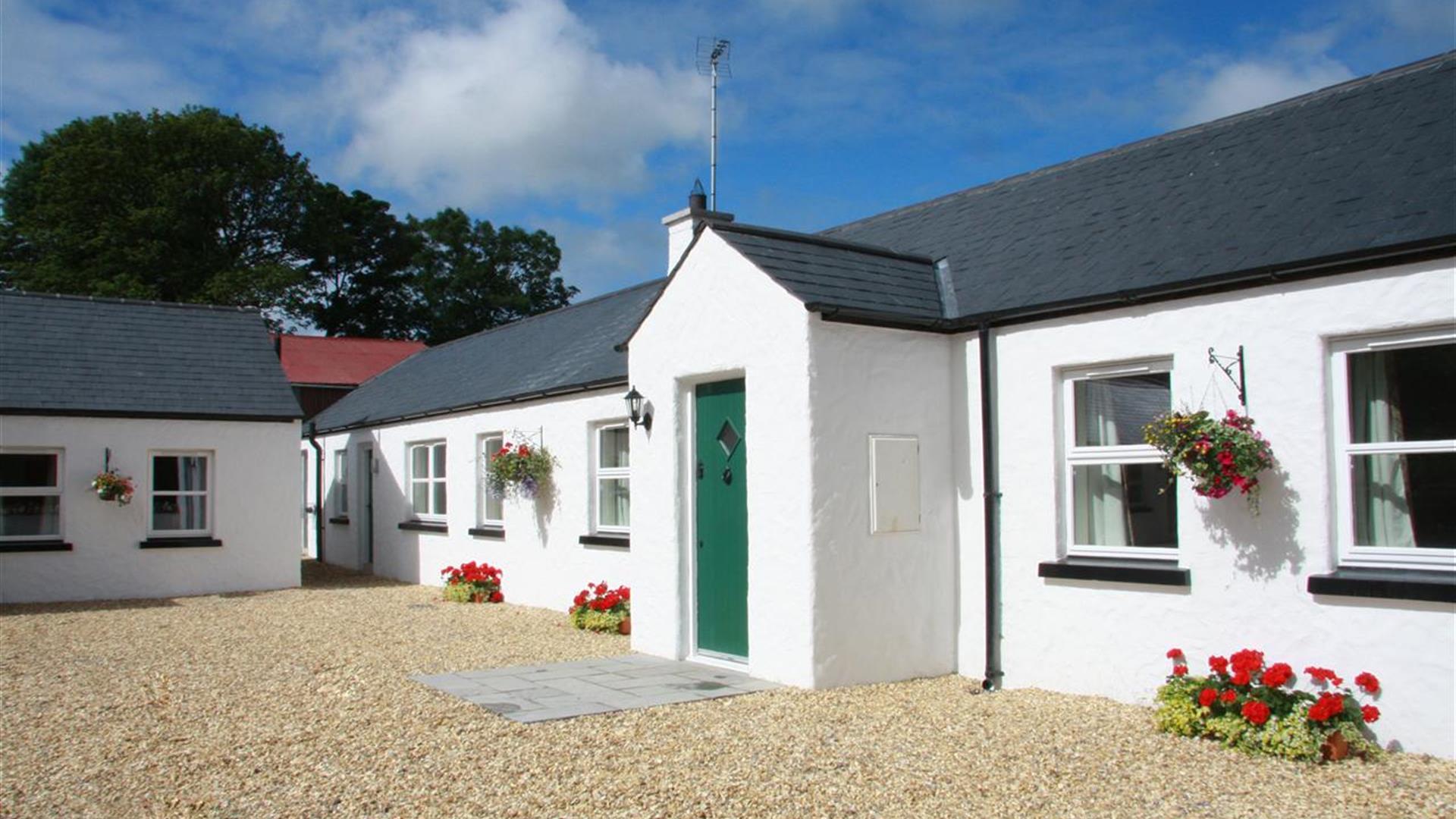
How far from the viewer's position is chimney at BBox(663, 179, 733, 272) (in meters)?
13.9

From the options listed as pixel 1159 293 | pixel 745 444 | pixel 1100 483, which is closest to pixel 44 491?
pixel 745 444

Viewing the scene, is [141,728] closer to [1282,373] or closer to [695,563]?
[695,563]

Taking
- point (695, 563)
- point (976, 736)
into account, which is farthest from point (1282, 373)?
point (695, 563)

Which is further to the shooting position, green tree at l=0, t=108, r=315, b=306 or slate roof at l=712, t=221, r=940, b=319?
green tree at l=0, t=108, r=315, b=306

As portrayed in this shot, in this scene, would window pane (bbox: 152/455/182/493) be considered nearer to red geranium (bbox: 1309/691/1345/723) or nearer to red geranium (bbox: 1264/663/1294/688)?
red geranium (bbox: 1264/663/1294/688)

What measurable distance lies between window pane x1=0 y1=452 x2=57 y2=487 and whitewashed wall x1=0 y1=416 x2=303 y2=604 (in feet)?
1.12

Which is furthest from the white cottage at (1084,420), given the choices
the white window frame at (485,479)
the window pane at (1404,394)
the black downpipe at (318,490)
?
the black downpipe at (318,490)

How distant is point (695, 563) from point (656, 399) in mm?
1554

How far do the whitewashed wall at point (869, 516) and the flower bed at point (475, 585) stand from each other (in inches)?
303

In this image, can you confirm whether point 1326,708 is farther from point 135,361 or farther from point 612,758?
point 135,361

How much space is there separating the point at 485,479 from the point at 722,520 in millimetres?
7762

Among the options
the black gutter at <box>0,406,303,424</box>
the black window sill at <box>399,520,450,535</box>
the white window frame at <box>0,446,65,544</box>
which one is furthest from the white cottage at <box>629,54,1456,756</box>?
the white window frame at <box>0,446,65,544</box>

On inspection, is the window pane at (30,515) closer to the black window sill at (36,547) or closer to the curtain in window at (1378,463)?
the black window sill at (36,547)

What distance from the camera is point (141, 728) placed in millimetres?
7855
